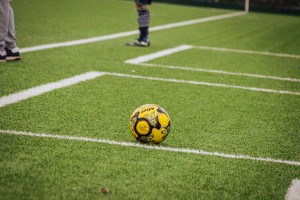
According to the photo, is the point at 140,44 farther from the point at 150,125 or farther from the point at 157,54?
the point at 150,125

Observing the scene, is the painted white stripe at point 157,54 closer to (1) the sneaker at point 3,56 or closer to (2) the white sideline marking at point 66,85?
(2) the white sideline marking at point 66,85

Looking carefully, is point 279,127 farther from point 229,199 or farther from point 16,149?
point 16,149

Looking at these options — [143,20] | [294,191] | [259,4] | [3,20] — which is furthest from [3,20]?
[259,4]

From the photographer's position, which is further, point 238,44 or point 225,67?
point 238,44

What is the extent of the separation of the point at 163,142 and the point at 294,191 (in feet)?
4.19

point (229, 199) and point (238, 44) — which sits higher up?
point (229, 199)

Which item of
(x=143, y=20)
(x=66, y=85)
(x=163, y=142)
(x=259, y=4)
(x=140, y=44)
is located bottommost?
(x=259, y=4)

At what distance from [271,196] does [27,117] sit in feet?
7.95

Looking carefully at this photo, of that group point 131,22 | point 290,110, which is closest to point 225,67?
point 290,110

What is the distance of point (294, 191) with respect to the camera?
3379mm

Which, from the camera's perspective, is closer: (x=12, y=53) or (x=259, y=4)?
(x=12, y=53)

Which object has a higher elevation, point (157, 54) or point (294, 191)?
point (294, 191)

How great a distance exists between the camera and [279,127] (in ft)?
16.7

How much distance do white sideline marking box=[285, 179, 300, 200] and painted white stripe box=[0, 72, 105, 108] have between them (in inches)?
116
